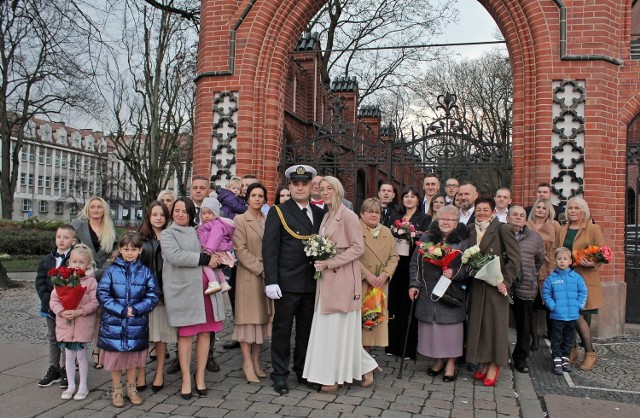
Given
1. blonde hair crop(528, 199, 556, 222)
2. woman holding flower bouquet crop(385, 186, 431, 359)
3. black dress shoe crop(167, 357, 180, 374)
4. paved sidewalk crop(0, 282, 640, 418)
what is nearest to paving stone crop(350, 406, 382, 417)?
paved sidewalk crop(0, 282, 640, 418)

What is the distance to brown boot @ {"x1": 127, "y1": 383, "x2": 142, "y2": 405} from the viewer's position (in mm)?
5043

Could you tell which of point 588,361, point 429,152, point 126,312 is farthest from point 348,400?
point 429,152

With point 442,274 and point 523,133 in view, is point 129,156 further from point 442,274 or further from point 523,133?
point 442,274

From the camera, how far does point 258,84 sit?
30.9ft

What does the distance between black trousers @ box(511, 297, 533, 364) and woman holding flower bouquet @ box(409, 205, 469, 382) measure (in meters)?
0.83

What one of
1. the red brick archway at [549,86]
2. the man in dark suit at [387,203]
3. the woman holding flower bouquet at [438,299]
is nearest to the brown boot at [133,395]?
the woman holding flower bouquet at [438,299]

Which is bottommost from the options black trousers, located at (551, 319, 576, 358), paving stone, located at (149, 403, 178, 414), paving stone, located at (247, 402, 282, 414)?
paving stone, located at (149, 403, 178, 414)

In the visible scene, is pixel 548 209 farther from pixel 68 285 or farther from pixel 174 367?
pixel 68 285

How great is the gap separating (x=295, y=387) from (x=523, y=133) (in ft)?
17.3

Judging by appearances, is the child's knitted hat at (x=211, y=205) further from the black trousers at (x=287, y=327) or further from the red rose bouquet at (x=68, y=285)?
the red rose bouquet at (x=68, y=285)

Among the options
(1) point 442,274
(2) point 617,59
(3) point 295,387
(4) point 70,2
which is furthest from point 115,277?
(2) point 617,59

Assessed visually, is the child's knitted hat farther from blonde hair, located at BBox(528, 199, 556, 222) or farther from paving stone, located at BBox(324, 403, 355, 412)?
blonde hair, located at BBox(528, 199, 556, 222)

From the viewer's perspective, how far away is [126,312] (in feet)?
15.9

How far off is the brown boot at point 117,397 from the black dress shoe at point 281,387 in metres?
1.38
